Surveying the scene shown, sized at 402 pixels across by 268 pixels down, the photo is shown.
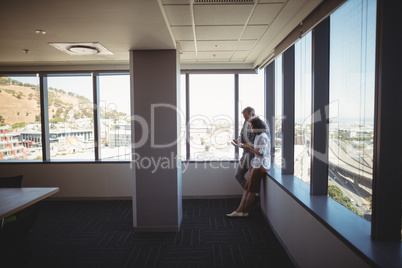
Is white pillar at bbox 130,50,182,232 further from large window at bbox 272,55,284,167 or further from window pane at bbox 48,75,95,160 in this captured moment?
window pane at bbox 48,75,95,160

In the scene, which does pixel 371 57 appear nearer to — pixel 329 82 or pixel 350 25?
pixel 350 25

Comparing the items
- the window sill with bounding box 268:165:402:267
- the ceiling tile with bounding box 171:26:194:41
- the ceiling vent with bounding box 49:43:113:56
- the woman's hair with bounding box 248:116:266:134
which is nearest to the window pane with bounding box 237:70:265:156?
the woman's hair with bounding box 248:116:266:134

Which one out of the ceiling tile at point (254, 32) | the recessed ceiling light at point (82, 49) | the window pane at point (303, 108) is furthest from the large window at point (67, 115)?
the window pane at point (303, 108)

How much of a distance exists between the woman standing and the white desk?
2566 mm

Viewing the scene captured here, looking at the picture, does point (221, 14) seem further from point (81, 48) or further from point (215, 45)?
point (81, 48)

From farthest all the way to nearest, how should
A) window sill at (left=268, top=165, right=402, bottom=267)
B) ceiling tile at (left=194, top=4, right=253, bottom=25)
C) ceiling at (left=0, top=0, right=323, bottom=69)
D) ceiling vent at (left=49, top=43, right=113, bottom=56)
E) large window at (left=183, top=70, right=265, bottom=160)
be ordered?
large window at (left=183, top=70, right=265, bottom=160)
ceiling vent at (left=49, top=43, right=113, bottom=56)
ceiling tile at (left=194, top=4, right=253, bottom=25)
ceiling at (left=0, top=0, right=323, bottom=69)
window sill at (left=268, top=165, right=402, bottom=267)

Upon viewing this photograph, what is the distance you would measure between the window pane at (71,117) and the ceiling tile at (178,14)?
2.67m

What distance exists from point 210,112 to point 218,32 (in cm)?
186

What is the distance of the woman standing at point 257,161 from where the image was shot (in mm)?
3180

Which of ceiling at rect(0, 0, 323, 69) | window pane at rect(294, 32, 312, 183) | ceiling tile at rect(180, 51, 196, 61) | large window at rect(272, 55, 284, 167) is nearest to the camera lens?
ceiling at rect(0, 0, 323, 69)

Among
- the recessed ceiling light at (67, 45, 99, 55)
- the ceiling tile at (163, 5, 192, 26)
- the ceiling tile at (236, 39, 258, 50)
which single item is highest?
the ceiling tile at (236, 39, 258, 50)

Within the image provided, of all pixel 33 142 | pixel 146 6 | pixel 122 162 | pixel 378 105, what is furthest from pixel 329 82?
pixel 33 142

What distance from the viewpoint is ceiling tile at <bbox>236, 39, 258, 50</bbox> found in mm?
3204

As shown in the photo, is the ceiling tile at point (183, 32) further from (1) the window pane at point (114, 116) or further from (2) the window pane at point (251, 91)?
(1) the window pane at point (114, 116)
